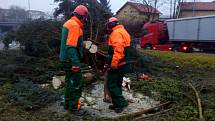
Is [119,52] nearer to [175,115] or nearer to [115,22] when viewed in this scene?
[115,22]

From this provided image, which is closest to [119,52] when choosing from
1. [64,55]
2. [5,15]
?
[64,55]

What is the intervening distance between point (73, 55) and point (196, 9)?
6546cm

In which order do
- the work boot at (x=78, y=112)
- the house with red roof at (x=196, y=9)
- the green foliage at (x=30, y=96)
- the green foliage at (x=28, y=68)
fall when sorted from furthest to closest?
the house with red roof at (x=196, y=9), the green foliage at (x=28, y=68), the green foliage at (x=30, y=96), the work boot at (x=78, y=112)

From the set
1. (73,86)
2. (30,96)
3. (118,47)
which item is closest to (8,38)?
(30,96)

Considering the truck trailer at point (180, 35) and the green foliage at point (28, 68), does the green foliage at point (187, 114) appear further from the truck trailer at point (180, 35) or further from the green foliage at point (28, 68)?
the truck trailer at point (180, 35)

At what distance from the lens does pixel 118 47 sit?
25.4ft

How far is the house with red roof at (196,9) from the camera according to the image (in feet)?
214

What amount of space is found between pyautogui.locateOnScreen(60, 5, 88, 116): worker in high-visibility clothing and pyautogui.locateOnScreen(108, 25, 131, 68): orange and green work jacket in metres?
0.70

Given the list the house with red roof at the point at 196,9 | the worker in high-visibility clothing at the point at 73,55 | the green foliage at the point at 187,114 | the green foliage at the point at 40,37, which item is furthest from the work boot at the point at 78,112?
the house with red roof at the point at 196,9

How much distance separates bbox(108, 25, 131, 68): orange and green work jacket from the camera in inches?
304

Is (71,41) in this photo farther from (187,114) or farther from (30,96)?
(187,114)

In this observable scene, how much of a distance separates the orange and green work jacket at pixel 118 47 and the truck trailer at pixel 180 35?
20.6 metres

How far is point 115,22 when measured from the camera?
8.05m

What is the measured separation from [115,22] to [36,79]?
3637mm
